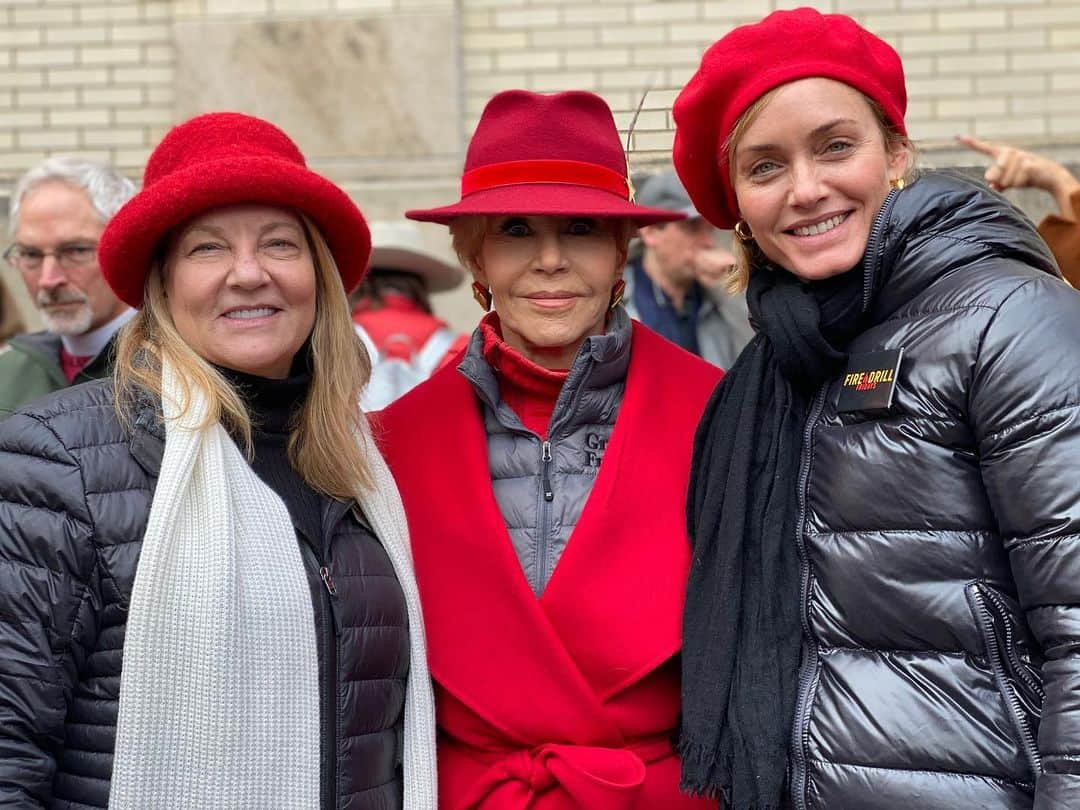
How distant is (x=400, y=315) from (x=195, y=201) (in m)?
2.73

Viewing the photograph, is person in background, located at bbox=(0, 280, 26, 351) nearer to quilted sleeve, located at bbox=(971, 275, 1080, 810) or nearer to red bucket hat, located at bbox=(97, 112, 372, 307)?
red bucket hat, located at bbox=(97, 112, 372, 307)

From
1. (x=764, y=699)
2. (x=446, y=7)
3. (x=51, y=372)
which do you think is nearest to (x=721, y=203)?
(x=764, y=699)

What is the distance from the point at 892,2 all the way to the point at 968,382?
16.9ft

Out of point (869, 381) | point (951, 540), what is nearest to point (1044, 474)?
point (951, 540)

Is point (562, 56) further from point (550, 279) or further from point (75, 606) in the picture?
point (75, 606)

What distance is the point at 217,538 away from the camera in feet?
8.59

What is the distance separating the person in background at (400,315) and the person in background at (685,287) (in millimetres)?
756

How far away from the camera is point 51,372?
164 inches

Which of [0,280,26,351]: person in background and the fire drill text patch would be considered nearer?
the fire drill text patch

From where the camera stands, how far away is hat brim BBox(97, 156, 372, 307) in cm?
274

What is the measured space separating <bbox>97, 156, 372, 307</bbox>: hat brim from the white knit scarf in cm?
24

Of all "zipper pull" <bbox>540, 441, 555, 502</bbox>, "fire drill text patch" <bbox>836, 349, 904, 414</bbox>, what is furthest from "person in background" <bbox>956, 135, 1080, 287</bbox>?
"zipper pull" <bbox>540, 441, 555, 502</bbox>

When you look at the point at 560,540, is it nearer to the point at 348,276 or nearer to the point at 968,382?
the point at 348,276

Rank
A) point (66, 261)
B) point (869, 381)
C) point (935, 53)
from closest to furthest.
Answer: point (869, 381) < point (66, 261) < point (935, 53)
